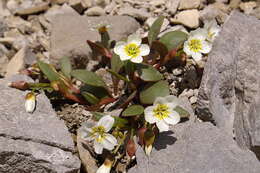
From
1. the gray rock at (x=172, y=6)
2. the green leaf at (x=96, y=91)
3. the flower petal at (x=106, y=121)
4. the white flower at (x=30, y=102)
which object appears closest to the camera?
the flower petal at (x=106, y=121)

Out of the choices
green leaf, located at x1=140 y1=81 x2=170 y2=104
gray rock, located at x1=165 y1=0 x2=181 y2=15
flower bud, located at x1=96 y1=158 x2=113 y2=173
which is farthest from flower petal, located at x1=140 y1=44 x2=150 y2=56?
gray rock, located at x1=165 y1=0 x2=181 y2=15

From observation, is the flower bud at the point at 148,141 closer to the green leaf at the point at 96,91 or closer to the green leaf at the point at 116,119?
the green leaf at the point at 116,119

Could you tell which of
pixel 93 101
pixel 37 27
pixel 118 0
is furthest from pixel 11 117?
pixel 118 0

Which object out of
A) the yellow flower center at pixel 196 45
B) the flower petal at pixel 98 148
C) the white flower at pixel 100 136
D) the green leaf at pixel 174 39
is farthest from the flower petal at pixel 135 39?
the flower petal at pixel 98 148

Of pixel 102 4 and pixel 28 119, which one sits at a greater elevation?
pixel 102 4

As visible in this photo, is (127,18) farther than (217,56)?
Yes

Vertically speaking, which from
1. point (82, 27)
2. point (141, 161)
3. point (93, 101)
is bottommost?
point (141, 161)

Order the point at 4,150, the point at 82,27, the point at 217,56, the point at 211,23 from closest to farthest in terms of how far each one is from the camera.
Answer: the point at 4,150
the point at 217,56
the point at 211,23
the point at 82,27

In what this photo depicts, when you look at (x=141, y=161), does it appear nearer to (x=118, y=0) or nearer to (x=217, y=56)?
(x=217, y=56)
